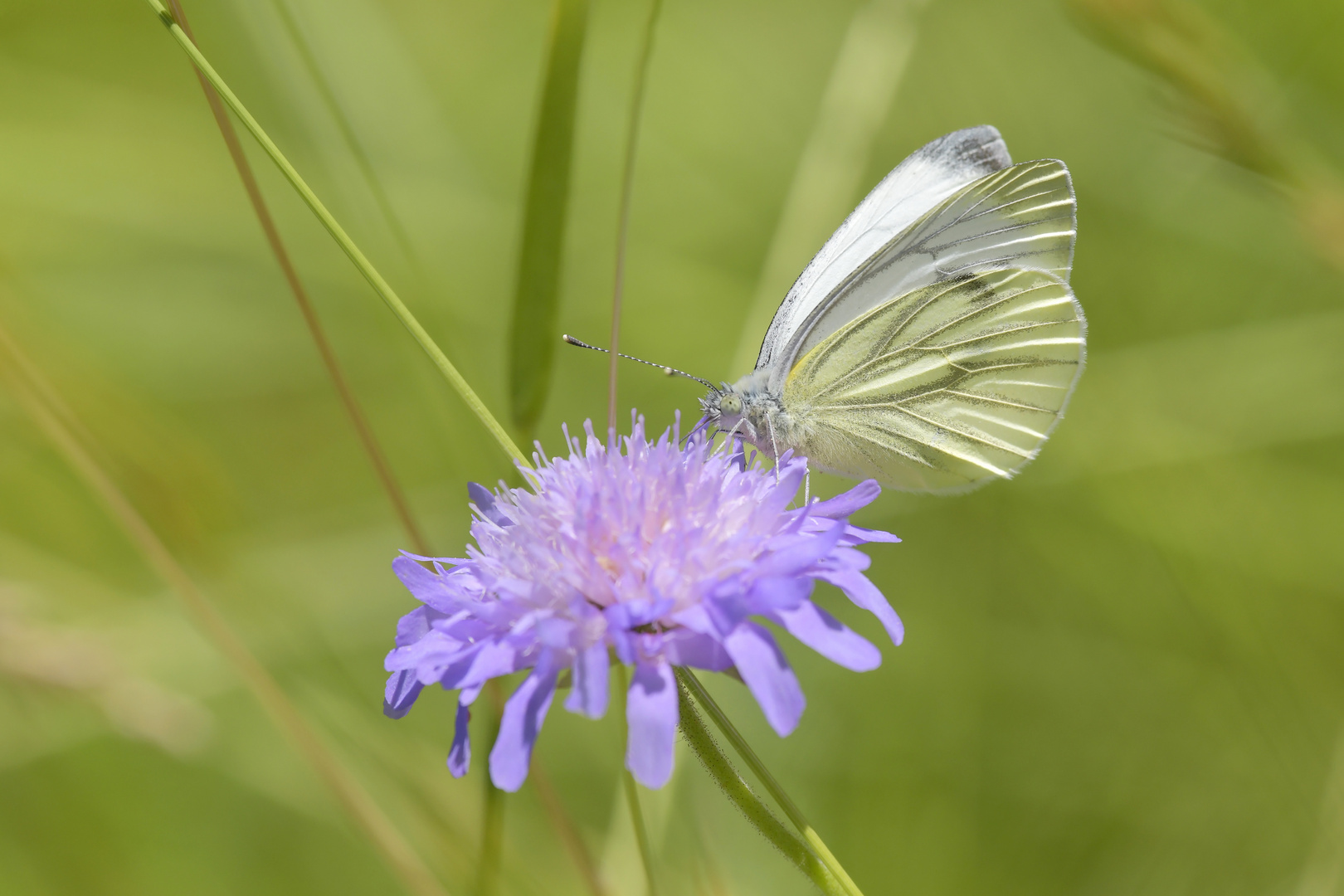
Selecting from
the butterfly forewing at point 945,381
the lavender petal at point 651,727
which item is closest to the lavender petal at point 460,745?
the lavender petal at point 651,727

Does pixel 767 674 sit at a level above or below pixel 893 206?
below

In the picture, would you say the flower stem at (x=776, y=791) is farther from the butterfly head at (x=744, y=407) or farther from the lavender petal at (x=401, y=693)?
the butterfly head at (x=744, y=407)

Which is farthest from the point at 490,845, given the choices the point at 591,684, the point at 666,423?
the point at 666,423

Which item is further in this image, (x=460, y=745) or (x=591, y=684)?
(x=460, y=745)

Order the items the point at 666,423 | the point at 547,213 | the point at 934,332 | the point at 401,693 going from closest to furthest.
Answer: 1. the point at 401,693
2. the point at 547,213
3. the point at 934,332
4. the point at 666,423

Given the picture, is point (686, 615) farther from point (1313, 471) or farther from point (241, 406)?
point (241, 406)

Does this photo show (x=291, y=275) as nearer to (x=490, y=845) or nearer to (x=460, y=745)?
(x=460, y=745)

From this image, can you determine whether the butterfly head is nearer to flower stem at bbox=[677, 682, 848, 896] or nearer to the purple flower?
the purple flower
